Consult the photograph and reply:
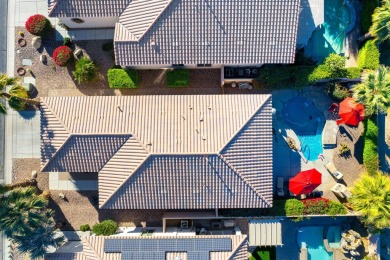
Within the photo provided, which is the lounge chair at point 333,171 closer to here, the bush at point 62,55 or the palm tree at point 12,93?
the bush at point 62,55

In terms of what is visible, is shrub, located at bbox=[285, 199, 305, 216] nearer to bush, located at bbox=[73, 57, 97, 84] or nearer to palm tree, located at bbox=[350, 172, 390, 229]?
palm tree, located at bbox=[350, 172, 390, 229]

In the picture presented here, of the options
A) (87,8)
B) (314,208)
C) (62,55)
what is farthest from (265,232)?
(87,8)

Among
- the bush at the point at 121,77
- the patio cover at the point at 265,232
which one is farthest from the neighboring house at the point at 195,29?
the patio cover at the point at 265,232

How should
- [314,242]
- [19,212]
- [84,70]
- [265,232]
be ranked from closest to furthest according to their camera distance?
[19,212]
[265,232]
[84,70]
[314,242]

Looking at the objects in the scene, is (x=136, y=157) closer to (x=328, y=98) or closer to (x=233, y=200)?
(x=233, y=200)

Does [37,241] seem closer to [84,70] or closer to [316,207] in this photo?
[84,70]

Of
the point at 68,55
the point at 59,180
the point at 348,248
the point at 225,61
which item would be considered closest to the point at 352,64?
the point at 225,61
